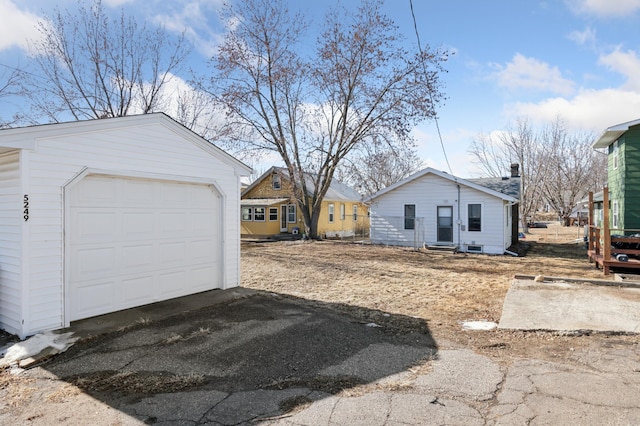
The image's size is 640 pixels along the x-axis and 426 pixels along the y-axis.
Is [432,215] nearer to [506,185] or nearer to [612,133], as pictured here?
[506,185]

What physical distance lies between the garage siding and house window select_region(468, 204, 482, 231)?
45.8 feet

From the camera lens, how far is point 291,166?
72.9ft

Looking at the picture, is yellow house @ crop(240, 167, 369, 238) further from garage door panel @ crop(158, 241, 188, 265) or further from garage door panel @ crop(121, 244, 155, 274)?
garage door panel @ crop(121, 244, 155, 274)

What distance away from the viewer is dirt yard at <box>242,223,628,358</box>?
521 cm

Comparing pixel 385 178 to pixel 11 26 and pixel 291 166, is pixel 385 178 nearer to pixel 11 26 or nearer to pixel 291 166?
pixel 291 166

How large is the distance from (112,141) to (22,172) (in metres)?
1.41

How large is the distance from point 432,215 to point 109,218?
14.9 metres

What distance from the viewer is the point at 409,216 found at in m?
18.5

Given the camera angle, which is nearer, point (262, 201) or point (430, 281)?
point (430, 281)

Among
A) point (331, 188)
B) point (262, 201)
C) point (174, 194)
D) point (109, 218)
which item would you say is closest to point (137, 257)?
point (109, 218)

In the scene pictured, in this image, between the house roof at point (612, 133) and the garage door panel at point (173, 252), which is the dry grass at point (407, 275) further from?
the house roof at point (612, 133)

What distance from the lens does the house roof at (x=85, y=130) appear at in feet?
Result: 15.8

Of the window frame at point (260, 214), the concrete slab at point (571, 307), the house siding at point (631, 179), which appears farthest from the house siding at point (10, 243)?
the window frame at point (260, 214)

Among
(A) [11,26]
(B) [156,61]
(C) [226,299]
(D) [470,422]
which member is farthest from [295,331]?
(B) [156,61]
